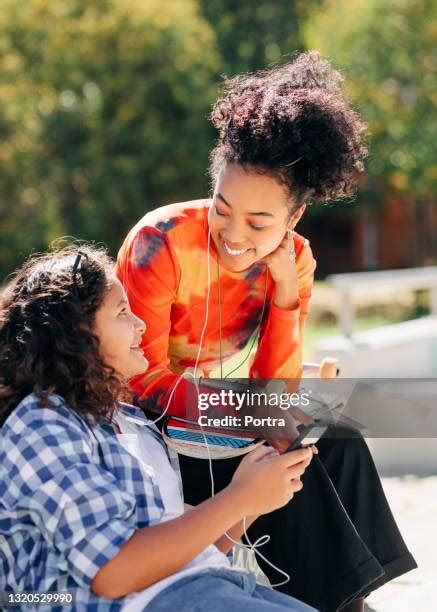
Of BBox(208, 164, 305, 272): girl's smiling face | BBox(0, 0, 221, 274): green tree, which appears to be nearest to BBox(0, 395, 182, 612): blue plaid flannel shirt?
BBox(208, 164, 305, 272): girl's smiling face

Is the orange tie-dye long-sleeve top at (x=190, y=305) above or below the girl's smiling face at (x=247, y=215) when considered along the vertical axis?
below

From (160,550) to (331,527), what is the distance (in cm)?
85

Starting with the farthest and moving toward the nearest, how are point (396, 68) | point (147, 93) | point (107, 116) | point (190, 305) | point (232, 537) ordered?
point (107, 116) < point (147, 93) < point (396, 68) < point (190, 305) < point (232, 537)

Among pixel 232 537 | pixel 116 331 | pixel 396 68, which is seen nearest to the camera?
pixel 116 331

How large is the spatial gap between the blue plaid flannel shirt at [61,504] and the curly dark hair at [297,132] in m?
1.08

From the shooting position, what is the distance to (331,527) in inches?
105

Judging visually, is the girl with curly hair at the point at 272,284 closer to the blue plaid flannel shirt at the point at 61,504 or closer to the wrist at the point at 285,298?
the wrist at the point at 285,298

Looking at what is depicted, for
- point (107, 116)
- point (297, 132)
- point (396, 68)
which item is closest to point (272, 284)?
point (297, 132)

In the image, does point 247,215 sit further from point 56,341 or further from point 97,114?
point 97,114

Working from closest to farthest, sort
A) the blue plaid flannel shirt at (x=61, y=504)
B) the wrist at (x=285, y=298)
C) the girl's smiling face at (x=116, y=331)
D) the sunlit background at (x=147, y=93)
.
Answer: the blue plaid flannel shirt at (x=61, y=504)
the girl's smiling face at (x=116, y=331)
the wrist at (x=285, y=298)
the sunlit background at (x=147, y=93)

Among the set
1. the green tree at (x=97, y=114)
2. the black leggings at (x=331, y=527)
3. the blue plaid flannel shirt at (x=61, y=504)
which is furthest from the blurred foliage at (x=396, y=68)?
the blue plaid flannel shirt at (x=61, y=504)

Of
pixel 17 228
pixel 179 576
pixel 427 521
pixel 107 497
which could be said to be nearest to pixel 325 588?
pixel 179 576

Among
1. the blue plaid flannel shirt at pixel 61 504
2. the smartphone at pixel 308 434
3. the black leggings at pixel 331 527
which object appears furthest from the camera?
the black leggings at pixel 331 527

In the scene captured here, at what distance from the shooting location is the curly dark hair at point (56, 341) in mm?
2082
